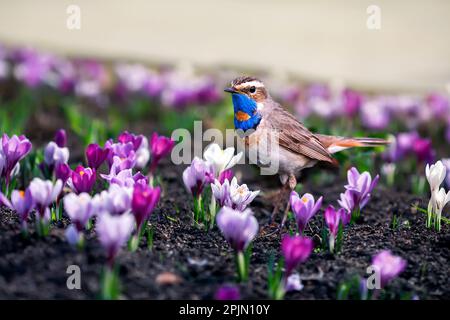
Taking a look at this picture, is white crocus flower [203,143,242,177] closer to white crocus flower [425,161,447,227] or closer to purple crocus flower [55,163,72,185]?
purple crocus flower [55,163,72,185]

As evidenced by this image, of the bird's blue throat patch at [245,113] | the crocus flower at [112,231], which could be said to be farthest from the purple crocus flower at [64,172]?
the bird's blue throat patch at [245,113]

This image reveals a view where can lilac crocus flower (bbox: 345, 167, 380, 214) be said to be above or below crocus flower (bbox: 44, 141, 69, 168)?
below

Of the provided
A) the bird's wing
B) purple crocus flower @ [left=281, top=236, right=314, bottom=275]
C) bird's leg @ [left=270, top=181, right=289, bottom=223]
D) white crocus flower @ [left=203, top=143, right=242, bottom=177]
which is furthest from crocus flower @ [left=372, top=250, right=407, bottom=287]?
the bird's wing

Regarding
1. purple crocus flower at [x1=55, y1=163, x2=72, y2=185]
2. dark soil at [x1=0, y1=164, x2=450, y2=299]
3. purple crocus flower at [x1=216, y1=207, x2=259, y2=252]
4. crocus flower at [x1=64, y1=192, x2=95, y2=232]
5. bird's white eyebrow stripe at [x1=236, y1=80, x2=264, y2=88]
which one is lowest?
dark soil at [x1=0, y1=164, x2=450, y2=299]

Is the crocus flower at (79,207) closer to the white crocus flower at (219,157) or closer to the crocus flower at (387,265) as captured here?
the white crocus flower at (219,157)

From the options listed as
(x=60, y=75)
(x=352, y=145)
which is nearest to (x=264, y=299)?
(x=352, y=145)
